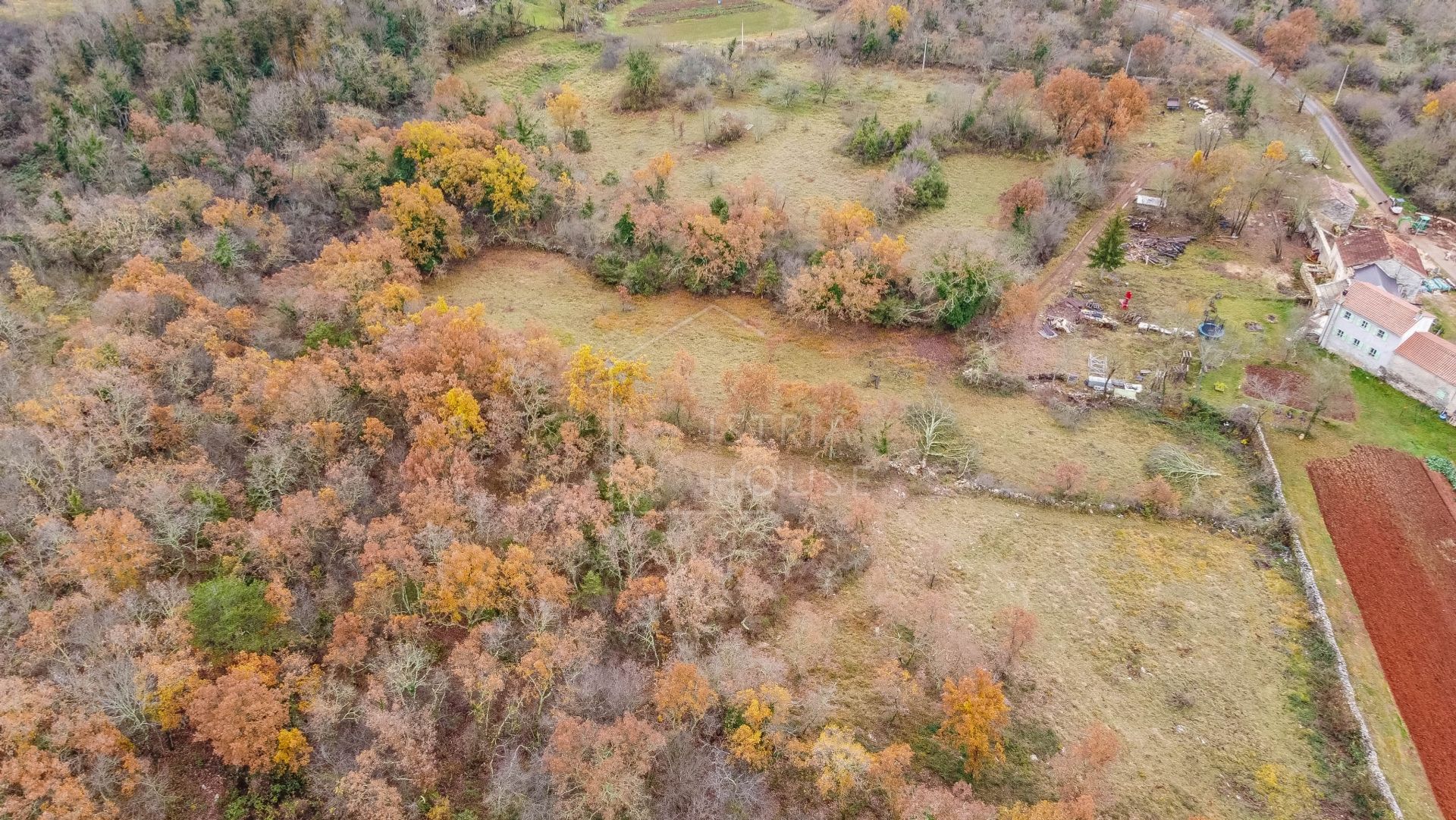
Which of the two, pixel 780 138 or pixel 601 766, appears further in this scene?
pixel 780 138

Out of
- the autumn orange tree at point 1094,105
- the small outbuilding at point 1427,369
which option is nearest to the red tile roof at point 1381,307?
the small outbuilding at point 1427,369

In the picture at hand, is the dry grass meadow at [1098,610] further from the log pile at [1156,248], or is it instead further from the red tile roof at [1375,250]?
the red tile roof at [1375,250]

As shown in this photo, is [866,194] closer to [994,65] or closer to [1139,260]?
[1139,260]

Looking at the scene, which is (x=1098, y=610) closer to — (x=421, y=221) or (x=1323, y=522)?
(x=1323, y=522)

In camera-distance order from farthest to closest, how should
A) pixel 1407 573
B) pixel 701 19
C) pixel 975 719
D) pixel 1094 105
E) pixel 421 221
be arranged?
pixel 701 19 < pixel 1094 105 < pixel 421 221 < pixel 1407 573 < pixel 975 719

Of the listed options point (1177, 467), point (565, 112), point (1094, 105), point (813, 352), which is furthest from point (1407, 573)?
point (565, 112)

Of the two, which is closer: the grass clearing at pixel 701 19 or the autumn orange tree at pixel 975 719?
the autumn orange tree at pixel 975 719
